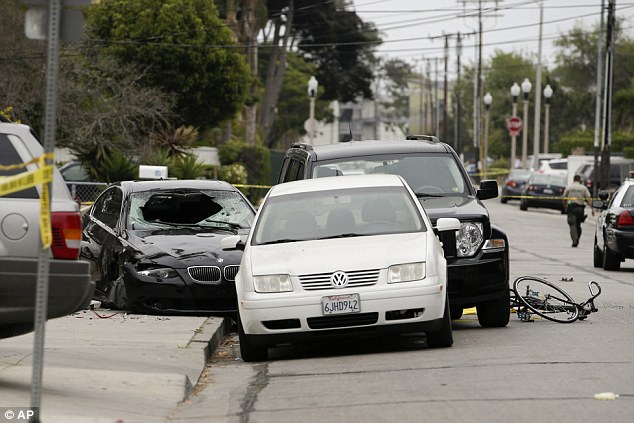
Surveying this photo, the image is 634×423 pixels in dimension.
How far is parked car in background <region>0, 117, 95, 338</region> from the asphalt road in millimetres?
1063

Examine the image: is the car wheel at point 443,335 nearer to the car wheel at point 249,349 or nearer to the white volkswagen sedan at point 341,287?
the white volkswagen sedan at point 341,287

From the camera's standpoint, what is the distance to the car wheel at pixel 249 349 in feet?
37.5

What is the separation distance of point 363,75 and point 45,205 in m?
67.9

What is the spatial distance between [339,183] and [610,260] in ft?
36.6

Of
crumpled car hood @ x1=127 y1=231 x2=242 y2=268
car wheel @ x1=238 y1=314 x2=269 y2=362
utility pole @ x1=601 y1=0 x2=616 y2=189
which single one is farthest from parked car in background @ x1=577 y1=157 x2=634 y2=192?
car wheel @ x1=238 y1=314 x2=269 y2=362

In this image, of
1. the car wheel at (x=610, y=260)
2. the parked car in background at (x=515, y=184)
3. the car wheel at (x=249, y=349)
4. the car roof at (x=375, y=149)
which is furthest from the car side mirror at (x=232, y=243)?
the parked car in background at (x=515, y=184)

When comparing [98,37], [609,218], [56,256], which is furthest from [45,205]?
[98,37]

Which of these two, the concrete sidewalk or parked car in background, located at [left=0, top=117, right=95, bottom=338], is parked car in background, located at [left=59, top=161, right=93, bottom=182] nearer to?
the concrete sidewalk

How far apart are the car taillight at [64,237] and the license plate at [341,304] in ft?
9.12

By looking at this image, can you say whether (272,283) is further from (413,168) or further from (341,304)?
(413,168)

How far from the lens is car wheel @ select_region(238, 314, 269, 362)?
37.5 feet

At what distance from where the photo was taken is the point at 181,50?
46281 millimetres

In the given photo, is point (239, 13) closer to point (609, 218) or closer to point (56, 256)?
point (609, 218)

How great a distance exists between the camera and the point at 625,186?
76.2 feet
